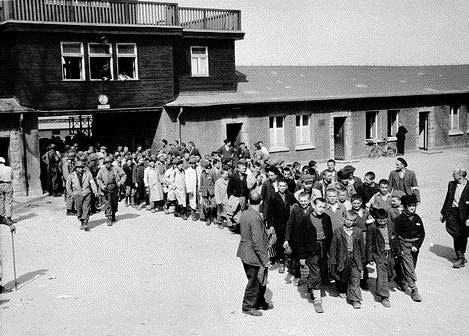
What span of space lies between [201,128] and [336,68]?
576 inches

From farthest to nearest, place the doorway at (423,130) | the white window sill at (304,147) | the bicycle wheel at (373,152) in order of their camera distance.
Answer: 1. the doorway at (423,130)
2. the bicycle wheel at (373,152)
3. the white window sill at (304,147)

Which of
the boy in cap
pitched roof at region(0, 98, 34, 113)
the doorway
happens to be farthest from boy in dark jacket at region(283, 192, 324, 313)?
the doorway

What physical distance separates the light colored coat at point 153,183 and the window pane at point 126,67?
8342 mm

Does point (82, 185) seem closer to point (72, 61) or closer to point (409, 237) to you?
point (409, 237)

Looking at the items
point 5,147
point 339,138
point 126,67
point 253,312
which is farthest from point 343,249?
point 339,138

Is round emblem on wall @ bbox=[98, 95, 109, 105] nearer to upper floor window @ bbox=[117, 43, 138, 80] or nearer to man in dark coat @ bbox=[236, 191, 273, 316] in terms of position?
upper floor window @ bbox=[117, 43, 138, 80]

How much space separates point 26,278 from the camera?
A: 418 inches

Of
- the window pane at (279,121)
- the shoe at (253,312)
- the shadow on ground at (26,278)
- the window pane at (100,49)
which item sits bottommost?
the shadow on ground at (26,278)

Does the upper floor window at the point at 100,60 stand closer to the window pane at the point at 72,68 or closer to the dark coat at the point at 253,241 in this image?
the window pane at the point at 72,68

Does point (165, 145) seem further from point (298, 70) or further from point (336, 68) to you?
point (336, 68)

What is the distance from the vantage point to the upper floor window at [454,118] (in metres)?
34.6

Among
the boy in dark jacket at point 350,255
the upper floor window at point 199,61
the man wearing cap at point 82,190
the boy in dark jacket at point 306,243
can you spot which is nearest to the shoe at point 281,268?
the boy in dark jacket at point 306,243

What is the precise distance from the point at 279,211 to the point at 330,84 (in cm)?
2250

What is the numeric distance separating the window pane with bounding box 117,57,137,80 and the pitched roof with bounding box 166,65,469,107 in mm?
2178
